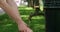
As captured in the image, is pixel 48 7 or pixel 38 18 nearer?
pixel 48 7

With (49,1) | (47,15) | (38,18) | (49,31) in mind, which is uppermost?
(49,1)

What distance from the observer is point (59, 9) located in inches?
149

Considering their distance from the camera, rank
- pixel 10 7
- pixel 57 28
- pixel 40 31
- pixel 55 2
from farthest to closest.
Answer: pixel 40 31 < pixel 57 28 < pixel 55 2 < pixel 10 7

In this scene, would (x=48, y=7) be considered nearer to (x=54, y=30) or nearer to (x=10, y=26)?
(x=54, y=30)

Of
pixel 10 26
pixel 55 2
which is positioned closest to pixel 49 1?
pixel 55 2

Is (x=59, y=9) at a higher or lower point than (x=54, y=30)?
higher

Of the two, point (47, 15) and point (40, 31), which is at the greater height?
point (47, 15)

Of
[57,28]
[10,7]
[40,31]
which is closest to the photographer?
[10,7]

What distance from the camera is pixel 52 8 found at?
149 inches

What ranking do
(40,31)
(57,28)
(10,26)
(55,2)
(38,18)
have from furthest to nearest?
(38,18)
(10,26)
(40,31)
(57,28)
(55,2)

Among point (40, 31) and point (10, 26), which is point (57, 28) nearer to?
point (40, 31)

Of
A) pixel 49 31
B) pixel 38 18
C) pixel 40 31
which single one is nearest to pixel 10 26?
pixel 40 31

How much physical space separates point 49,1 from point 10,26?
383 centimetres

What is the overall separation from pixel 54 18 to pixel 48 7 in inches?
8.9
